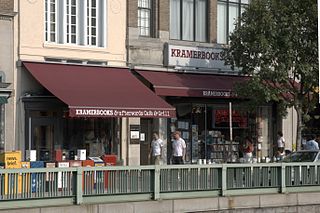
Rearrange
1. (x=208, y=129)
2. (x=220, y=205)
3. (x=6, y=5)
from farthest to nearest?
(x=208, y=129) → (x=6, y=5) → (x=220, y=205)

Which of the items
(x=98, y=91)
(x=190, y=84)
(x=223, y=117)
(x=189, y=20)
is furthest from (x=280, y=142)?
(x=98, y=91)

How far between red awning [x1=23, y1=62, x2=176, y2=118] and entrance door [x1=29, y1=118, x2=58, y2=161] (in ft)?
5.50

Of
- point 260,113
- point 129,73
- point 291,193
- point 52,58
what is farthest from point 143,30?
point 291,193

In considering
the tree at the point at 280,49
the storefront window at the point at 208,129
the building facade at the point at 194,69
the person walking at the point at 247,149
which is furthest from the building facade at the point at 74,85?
the person walking at the point at 247,149

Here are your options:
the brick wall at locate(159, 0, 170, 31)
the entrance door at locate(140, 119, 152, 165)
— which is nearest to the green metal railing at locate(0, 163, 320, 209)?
the entrance door at locate(140, 119, 152, 165)

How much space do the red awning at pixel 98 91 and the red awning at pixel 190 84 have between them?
2.12 feet

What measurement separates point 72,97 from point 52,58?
2.29 m

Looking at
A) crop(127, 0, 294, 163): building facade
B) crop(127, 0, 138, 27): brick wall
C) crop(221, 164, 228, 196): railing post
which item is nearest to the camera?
crop(221, 164, 228, 196): railing post

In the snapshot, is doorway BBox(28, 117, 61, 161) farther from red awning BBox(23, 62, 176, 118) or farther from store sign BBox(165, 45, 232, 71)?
store sign BBox(165, 45, 232, 71)

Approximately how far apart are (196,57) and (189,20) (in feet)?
5.56

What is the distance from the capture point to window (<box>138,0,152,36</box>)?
2850 cm

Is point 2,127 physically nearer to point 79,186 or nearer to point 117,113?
point 117,113

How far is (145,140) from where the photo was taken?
2855cm

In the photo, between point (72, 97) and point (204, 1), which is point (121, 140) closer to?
point (72, 97)
